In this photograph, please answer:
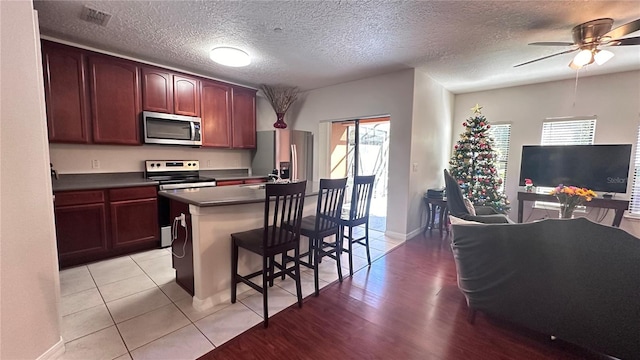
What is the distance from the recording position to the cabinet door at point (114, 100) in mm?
3098

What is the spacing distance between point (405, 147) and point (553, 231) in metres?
2.45

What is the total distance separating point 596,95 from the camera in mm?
3938

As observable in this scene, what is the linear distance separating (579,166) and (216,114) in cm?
565

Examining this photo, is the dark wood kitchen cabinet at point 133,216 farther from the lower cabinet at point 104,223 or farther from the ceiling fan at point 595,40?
the ceiling fan at point 595,40

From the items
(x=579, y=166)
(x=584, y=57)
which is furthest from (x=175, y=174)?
(x=579, y=166)

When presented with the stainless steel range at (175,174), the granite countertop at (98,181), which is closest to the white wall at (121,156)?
the granite countertop at (98,181)

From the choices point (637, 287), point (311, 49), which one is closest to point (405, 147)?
point (311, 49)

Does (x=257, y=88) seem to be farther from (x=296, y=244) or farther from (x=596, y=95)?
(x=596, y=95)

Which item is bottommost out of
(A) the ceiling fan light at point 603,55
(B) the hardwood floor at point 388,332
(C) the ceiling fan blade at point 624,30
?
(B) the hardwood floor at point 388,332

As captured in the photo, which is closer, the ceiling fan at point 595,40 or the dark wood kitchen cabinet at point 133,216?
the ceiling fan at point 595,40

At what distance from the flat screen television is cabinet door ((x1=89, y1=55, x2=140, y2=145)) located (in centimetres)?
597

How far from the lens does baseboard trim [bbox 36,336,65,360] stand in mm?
1538

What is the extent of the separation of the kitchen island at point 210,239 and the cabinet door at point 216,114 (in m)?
1.98

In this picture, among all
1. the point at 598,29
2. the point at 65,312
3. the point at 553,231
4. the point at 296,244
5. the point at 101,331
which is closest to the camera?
the point at 553,231
